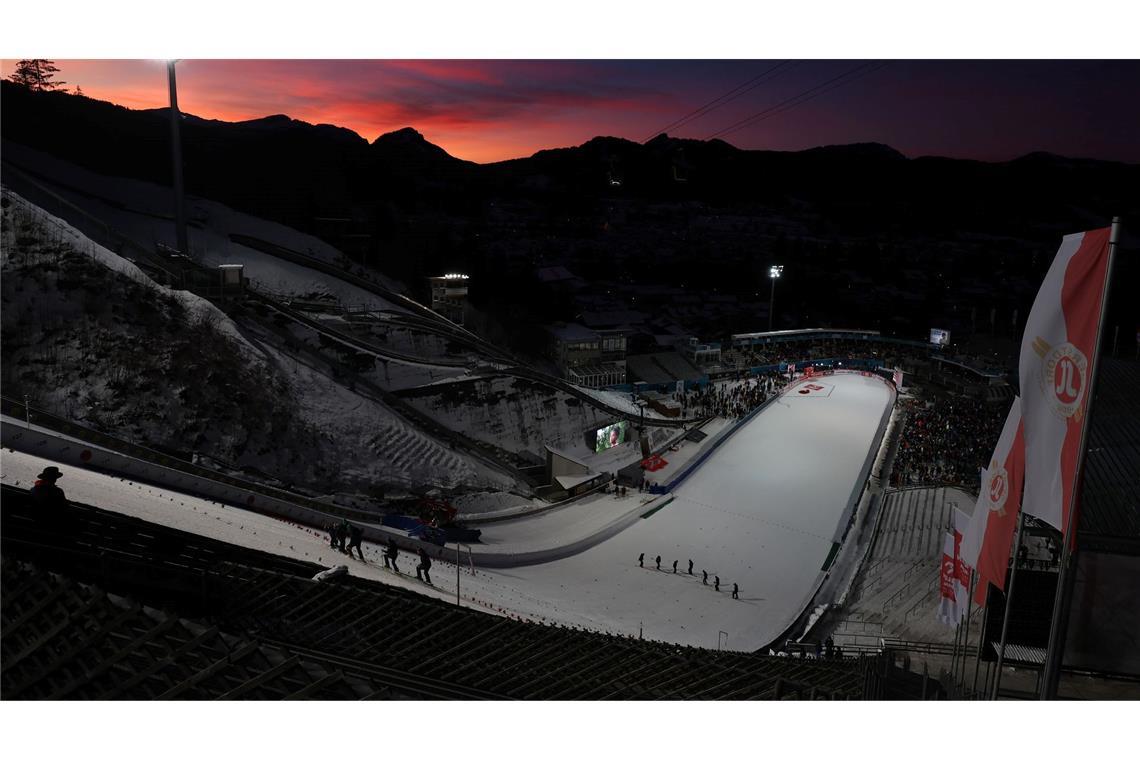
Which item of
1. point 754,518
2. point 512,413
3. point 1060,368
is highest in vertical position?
point 1060,368

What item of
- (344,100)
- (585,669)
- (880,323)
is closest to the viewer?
(585,669)

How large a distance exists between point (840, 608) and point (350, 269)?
2409 cm

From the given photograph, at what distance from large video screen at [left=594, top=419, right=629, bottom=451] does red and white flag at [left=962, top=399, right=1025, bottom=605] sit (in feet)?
51.3

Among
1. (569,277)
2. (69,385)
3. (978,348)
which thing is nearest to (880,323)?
(978,348)

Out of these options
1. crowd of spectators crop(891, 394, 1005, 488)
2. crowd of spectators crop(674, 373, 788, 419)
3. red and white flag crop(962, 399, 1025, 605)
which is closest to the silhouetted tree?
red and white flag crop(962, 399, 1025, 605)

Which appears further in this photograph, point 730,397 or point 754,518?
point 730,397

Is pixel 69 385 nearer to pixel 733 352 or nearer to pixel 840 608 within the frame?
pixel 840 608

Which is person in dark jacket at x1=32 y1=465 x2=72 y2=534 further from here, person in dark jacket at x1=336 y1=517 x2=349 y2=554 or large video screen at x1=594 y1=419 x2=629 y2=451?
large video screen at x1=594 y1=419 x2=629 y2=451

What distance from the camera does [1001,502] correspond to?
189 inches

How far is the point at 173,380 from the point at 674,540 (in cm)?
1106

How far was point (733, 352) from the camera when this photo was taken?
35.0 meters

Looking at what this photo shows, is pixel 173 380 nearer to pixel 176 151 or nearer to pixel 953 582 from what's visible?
pixel 176 151

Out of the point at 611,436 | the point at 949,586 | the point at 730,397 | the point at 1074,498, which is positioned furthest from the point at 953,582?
the point at 730,397

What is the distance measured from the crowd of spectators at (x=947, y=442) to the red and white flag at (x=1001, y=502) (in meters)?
13.5
